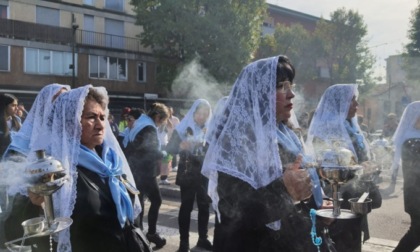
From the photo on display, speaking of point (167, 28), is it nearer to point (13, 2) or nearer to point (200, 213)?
point (13, 2)

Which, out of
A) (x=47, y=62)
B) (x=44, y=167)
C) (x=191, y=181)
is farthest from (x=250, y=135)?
(x=47, y=62)

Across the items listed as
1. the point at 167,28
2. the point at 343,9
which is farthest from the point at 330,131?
the point at 343,9

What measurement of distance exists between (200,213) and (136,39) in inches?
996

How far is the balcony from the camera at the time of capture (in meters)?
24.2

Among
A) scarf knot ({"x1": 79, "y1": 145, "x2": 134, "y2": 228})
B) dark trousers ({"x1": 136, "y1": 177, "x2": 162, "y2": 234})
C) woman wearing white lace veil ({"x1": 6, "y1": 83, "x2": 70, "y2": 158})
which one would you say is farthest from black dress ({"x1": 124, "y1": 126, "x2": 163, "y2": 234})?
scarf knot ({"x1": 79, "y1": 145, "x2": 134, "y2": 228})

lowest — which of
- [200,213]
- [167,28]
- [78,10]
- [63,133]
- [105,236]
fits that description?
[200,213]

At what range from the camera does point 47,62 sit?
84.2 feet

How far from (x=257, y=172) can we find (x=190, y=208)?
334 centimetres

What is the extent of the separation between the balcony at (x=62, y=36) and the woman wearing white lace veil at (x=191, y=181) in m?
21.2

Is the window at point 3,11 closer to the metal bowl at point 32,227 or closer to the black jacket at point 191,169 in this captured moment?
the black jacket at point 191,169

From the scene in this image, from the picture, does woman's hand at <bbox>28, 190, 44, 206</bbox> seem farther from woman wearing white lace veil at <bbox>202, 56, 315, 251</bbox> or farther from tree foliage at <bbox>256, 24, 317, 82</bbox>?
tree foliage at <bbox>256, 24, 317, 82</bbox>

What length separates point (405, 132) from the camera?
16.4 ft

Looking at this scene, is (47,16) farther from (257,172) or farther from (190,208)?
(257,172)

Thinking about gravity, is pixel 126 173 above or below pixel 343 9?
below
